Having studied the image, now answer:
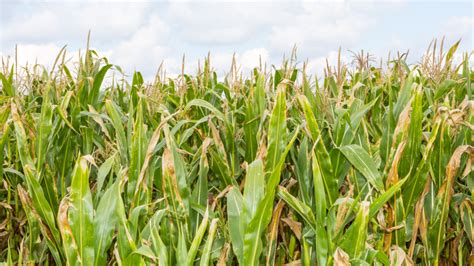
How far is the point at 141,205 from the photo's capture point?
7.00ft

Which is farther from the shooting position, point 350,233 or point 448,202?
point 448,202

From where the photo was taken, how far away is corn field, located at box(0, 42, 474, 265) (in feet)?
6.67

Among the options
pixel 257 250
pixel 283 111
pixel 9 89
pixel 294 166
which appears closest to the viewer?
pixel 257 250

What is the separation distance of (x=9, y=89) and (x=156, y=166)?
56.0 inches

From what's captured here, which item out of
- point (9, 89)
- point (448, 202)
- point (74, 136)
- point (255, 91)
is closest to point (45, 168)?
point (74, 136)

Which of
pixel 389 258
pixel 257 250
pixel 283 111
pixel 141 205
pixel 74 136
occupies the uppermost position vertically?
pixel 283 111

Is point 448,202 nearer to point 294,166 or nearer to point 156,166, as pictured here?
point 294,166

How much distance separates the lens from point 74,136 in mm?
2904

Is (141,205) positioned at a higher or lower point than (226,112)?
lower

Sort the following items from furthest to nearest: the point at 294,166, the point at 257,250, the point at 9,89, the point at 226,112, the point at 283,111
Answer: the point at 9,89 → the point at 226,112 → the point at 294,166 → the point at 283,111 → the point at 257,250

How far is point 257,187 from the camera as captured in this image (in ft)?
6.51

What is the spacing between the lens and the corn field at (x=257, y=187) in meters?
2.03

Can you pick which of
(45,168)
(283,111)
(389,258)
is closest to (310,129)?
(283,111)

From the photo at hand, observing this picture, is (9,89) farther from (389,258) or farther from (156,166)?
(389,258)
